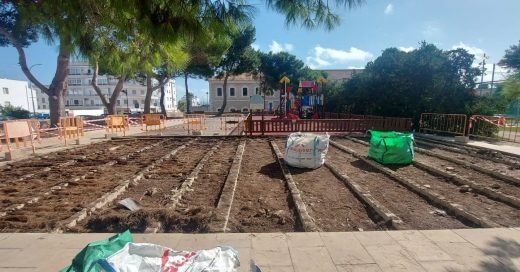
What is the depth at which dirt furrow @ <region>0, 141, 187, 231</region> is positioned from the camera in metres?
3.90

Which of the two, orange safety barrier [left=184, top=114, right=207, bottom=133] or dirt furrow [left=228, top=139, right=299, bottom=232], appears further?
orange safety barrier [left=184, top=114, right=207, bottom=133]

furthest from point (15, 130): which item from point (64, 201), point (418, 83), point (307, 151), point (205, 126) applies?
point (418, 83)

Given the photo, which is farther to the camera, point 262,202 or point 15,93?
point 15,93

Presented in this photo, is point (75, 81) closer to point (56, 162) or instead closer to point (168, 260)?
point (56, 162)

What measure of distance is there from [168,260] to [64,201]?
12.1ft

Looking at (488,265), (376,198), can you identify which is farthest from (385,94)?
(488,265)

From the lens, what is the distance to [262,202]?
4852mm

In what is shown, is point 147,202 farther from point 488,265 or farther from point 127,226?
point 488,265

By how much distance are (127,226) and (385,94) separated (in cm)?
1762

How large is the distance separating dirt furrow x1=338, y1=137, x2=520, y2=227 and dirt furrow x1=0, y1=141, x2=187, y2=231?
5802mm

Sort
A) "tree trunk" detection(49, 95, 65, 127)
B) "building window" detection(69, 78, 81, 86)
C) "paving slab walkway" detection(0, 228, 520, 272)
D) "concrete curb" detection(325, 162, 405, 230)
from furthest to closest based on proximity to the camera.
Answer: "building window" detection(69, 78, 81, 86), "tree trunk" detection(49, 95, 65, 127), "concrete curb" detection(325, 162, 405, 230), "paving slab walkway" detection(0, 228, 520, 272)

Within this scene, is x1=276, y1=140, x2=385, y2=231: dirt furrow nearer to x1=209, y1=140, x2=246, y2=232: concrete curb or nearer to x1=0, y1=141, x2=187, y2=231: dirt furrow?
x1=209, y1=140, x2=246, y2=232: concrete curb

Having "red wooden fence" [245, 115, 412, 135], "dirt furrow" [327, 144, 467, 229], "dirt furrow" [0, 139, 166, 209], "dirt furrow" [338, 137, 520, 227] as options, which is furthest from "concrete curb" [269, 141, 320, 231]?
"red wooden fence" [245, 115, 412, 135]

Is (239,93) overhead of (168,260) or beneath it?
overhead
